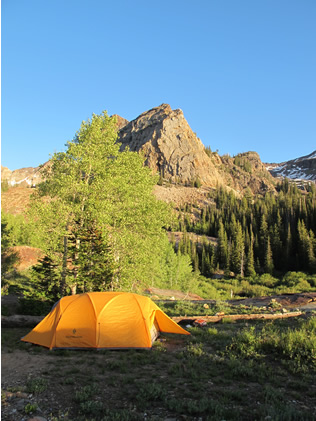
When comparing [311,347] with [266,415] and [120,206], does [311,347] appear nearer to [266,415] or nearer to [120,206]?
[266,415]

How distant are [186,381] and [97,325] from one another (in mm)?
4564

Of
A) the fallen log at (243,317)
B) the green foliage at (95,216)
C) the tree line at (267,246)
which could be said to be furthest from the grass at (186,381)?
the tree line at (267,246)

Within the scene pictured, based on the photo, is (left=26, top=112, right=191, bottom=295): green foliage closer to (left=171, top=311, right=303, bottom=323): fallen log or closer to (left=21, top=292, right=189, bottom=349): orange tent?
(left=171, top=311, right=303, bottom=323): fallen log

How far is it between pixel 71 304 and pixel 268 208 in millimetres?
107400

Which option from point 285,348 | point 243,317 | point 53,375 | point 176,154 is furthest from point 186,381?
point 176,154

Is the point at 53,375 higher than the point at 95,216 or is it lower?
lower

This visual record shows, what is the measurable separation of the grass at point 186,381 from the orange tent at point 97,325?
384mm

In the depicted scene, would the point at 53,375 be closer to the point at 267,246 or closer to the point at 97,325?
the point at 97,325

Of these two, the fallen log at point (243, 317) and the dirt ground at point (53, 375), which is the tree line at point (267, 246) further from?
the dirt ground at point (53, 375)

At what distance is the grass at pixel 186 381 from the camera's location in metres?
5.74

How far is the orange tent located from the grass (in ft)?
1.26

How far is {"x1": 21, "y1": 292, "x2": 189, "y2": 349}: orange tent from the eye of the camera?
10.6 m

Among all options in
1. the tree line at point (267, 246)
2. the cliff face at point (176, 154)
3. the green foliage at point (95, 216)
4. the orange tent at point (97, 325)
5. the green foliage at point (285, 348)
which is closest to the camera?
the green foliage at point (285, 348)

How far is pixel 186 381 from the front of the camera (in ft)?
24.1
